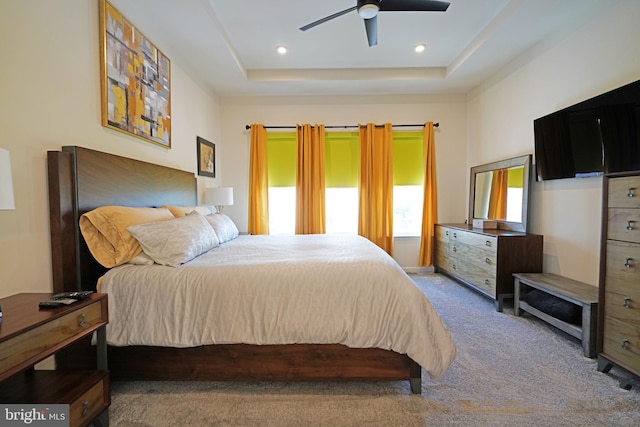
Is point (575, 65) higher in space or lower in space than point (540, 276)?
higher

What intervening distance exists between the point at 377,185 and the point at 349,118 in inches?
45.8

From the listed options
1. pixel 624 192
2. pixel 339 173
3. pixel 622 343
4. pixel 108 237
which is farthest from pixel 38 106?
pixel 622 343

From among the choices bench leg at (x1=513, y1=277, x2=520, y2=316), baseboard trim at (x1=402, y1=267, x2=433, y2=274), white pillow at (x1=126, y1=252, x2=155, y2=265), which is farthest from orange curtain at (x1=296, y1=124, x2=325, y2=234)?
white pillow at (x1=126, y1=252, x2=155, y2=265)

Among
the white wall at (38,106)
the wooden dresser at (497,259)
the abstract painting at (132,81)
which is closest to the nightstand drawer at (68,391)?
the white wall at (38,106)

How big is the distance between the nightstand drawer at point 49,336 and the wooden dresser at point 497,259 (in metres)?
3.40

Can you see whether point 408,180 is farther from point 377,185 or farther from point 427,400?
point 427,400

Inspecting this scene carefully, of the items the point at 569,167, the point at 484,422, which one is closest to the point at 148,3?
the point at 484,422

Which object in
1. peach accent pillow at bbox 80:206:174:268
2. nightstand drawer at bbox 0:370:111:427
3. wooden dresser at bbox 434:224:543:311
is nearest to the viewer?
nightstand drawer at bbox 0:370:111:427

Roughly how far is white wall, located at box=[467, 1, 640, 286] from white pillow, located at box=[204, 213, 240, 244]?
343 centimetres

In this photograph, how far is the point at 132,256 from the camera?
180 centimetres

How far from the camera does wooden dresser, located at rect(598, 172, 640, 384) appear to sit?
1.64 metres

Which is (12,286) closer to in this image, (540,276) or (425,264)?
(540,276)

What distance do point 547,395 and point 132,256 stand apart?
2746 millimetres

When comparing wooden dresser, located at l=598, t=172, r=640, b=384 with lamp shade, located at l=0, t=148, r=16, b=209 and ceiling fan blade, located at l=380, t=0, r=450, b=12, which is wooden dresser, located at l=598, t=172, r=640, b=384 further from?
lamp shade, located at l=0, t=148, r=16, b=209
